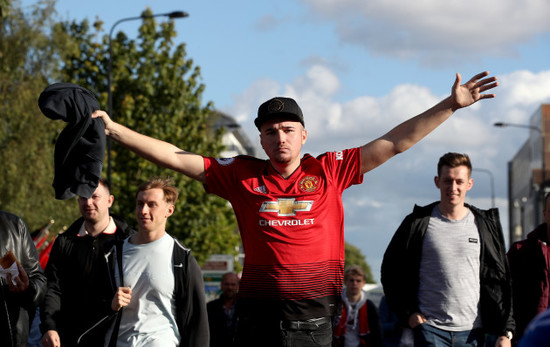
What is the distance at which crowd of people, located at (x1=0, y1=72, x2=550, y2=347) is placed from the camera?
543 centimetres

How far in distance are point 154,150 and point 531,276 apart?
404 cm

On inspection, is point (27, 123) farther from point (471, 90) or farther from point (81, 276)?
point (471, 90)

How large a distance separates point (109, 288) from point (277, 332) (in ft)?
6.78

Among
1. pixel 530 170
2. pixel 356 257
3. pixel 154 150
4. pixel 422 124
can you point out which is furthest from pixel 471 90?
pixel 356 257

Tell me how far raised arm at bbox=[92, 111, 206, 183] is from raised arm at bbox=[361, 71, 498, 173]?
1.01 meters

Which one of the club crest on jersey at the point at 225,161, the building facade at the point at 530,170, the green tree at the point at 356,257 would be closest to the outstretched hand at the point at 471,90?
the club crest on jersey at the point at 225,161

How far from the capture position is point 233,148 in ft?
376

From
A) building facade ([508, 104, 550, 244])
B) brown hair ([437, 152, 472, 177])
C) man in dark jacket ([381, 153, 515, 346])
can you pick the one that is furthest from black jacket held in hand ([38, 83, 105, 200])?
building facade ([508, 104, 550, 244])

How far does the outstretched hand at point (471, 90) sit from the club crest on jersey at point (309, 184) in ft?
3.13

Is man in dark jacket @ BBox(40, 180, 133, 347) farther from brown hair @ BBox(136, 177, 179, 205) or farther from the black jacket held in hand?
the black jacket held in hand

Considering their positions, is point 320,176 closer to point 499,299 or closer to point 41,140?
point 499,299

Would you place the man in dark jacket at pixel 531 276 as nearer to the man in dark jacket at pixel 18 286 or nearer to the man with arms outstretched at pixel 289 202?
the man with arms outstretched at pixel 289 202

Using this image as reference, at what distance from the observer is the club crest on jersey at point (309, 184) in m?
5.60

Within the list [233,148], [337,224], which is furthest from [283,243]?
[233,148]
